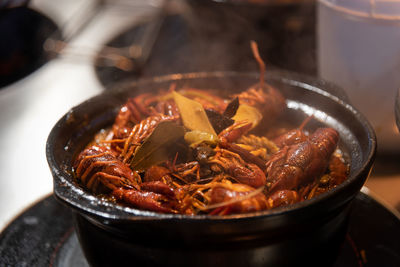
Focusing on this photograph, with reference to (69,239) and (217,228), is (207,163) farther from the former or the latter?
(69,239)

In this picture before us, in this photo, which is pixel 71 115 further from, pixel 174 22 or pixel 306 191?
pixel 174 22

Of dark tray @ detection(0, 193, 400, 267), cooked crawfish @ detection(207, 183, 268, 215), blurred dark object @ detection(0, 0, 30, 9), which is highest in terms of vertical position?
blurred dark object @ detection(0, 0, 30, 9)

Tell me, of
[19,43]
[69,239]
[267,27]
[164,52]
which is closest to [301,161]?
[69,239]

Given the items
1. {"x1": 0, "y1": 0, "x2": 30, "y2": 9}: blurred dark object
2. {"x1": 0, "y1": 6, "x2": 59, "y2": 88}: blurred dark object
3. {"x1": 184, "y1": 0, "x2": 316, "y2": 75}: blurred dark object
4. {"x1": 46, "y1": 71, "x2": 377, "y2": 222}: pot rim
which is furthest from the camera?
{"x1": 0, "y1": 6, "x2": 59, "y2": 88}: blurred dark object

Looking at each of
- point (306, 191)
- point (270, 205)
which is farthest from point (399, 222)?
point (270, 205)

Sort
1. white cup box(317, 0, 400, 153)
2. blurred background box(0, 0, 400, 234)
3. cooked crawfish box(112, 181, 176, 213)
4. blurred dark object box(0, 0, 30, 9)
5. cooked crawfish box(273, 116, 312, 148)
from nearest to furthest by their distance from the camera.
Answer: cooked crawfish box(112, 181, 176, 213) → cooked crawfish box(273, 116, 312, 148) → white cup box(317, 0, 400, 153) → blurred background box(0, 0, 400, 234) → blurred dark object box(0, 0, 30, 9)

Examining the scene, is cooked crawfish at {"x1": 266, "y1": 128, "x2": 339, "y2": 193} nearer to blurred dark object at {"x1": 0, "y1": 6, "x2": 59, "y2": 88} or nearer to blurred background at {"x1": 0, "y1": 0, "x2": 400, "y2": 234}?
blurred background at {"x1": 0, "y1": 0, "x2": 400, "y2": 234}

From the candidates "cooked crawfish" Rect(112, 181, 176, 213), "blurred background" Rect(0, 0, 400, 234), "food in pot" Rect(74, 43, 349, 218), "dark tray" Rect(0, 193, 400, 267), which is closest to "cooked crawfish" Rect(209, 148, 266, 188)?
"food in pot" Rect(74, 43, 349, 218)
